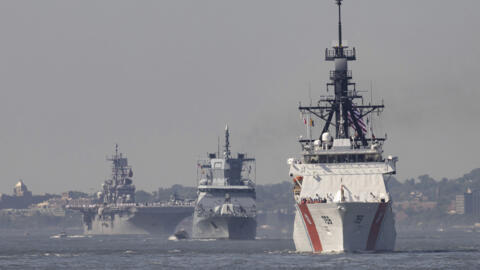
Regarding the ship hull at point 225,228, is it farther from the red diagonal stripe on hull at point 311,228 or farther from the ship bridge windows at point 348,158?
the red diagonal stripe on hull at point 311,228

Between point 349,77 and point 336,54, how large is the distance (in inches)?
99.6

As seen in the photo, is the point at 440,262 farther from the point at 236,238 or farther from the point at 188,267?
the point at 236,238

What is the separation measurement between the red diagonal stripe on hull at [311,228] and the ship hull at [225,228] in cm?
7674

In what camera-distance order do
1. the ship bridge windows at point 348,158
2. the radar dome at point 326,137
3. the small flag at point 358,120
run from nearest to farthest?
the ship bridge windows at point 348,158
the radar dome at point 326,137
the small flag at point 358,120

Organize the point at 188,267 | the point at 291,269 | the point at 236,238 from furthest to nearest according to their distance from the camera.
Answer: the point at 236,238 → the point at 188,267 → the point at 291,269

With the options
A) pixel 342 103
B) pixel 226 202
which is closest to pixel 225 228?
pixel 226 202

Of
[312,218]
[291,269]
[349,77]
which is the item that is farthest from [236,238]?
[291,269]

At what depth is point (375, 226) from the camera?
95.6 m

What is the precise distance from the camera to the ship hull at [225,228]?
176750 mm

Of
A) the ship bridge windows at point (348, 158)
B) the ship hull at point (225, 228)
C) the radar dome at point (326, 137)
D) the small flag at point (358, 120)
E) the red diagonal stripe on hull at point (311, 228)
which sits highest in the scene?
the small flag at point (358, 120)

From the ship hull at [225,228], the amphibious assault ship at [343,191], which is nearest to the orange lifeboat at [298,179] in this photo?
the amphibious assault ship at [343,191]

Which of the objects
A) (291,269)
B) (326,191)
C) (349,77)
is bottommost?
(291,269)

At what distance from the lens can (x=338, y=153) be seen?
329 feet

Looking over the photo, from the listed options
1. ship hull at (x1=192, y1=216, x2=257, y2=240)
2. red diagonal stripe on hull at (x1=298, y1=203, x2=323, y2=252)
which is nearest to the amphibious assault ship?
red diagonal stripe on hull at (x1=298, y1=203, x2=323, y2=252)
